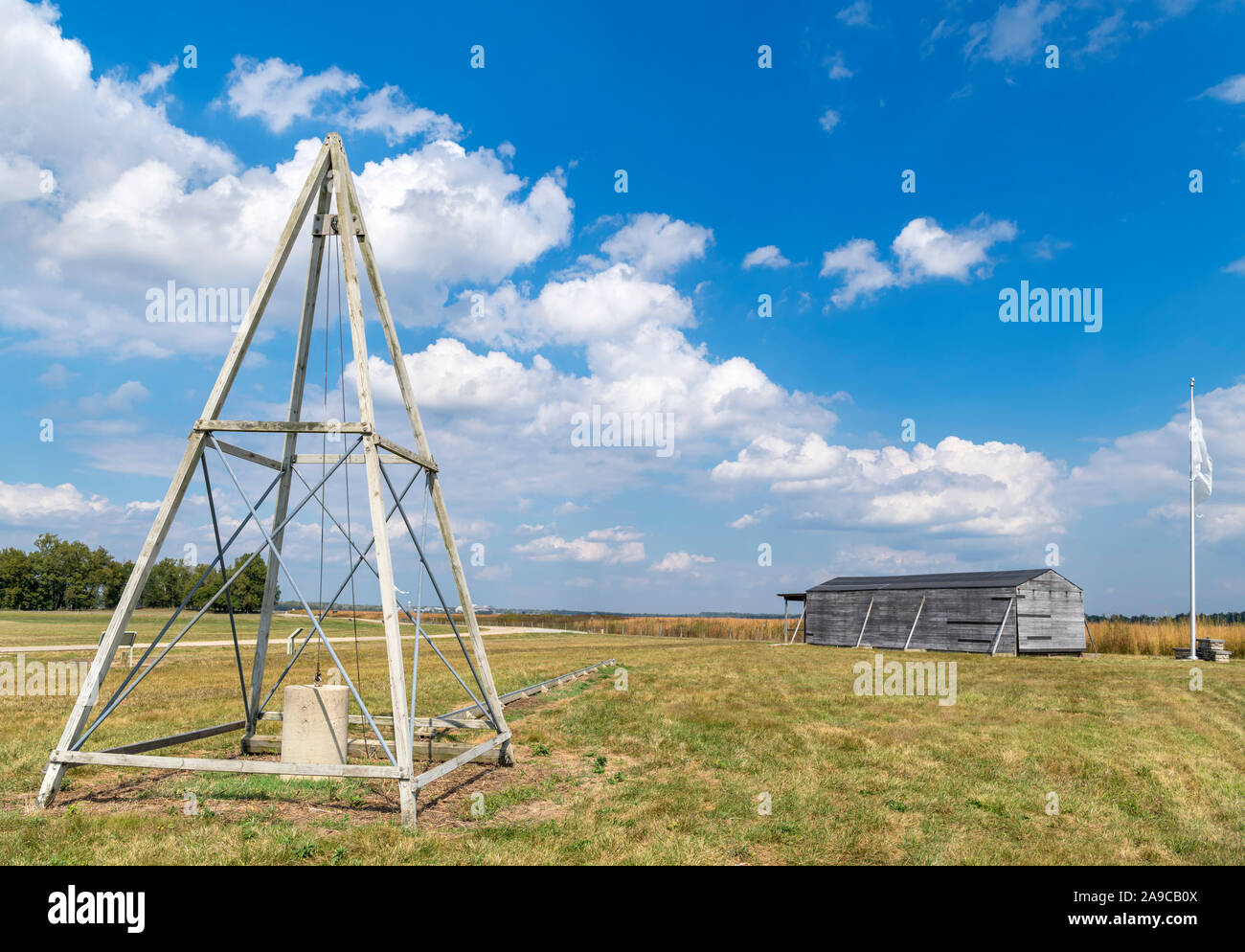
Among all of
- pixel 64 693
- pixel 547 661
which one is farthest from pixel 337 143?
pixel 547 661

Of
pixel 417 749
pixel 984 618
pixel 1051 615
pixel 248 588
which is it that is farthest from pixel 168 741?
pixel 248 588

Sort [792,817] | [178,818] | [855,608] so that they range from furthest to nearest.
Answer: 1. [855,608]
2. [792,817]
3. [178,818]

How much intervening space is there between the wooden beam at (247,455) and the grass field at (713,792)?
4073 millimetres

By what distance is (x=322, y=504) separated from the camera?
10328 millimetres

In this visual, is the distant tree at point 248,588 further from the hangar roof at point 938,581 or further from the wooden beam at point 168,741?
the wooden beam at point 168,741

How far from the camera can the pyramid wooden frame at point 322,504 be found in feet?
26.2

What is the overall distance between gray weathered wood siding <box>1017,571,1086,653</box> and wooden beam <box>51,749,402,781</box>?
3610cm

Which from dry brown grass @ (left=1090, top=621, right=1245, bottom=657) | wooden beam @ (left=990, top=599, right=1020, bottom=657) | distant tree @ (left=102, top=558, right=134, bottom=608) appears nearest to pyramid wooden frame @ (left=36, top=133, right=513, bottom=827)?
wooden beam @ (left=990, top=599, right=1020, bottom=657)

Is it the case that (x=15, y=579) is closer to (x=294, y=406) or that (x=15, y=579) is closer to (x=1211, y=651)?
(x=294, y=406)

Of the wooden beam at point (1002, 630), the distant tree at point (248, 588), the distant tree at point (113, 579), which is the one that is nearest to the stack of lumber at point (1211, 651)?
the wooden beam at point (1002, 630)

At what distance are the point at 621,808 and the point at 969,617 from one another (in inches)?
1362

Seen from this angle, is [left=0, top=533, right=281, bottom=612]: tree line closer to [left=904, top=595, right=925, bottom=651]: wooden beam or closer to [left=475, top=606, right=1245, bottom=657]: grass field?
[left=475, top=606, right=1245, bottom=657]: grass field

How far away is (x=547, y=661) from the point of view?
30328 millimetres
